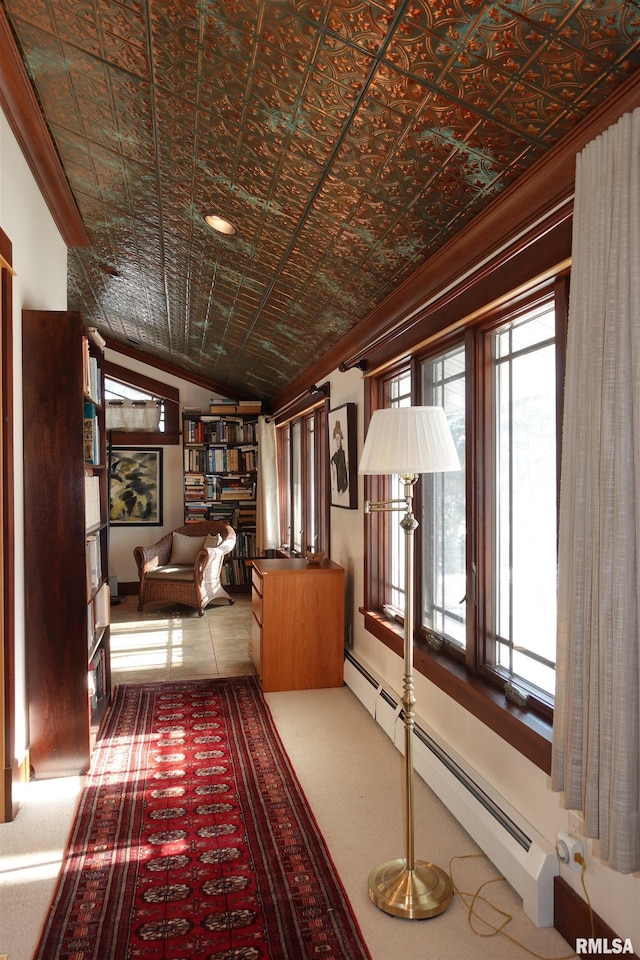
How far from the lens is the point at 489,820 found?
229cm

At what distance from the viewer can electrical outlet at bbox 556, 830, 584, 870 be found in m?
1.86

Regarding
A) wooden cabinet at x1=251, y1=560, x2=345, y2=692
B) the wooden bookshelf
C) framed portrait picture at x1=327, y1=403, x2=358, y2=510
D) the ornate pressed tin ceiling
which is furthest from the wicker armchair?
the ornate pressed tin ceiling

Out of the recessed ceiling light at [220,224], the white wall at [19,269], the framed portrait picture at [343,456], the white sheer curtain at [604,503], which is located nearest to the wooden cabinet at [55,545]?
the white wall at [19,269]

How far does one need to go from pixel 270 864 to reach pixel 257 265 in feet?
9.81

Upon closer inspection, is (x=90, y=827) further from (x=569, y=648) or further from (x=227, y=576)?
(x=227, y=576)

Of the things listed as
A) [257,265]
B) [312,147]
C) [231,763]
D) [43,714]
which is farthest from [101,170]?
[231,763]

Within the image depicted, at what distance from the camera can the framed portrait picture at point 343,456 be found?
4270 millimetres

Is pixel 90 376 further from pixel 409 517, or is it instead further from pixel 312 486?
pixel 312 486

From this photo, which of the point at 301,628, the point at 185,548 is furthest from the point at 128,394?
the point at 301,628

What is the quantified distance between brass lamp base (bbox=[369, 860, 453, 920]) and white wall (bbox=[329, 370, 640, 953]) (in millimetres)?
354

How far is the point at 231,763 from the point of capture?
3139 millimetres

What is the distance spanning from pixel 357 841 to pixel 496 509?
1.36 metres

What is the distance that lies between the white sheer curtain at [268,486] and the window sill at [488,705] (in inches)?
162

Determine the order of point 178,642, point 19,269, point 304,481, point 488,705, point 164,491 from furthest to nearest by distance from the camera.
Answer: point 164,491 → point 304,481 → point 178,642 → point 19,269 → point 488,705
